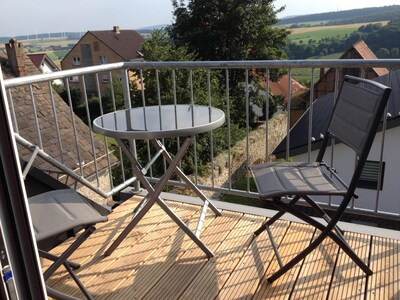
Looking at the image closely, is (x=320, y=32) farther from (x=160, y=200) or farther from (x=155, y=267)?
(x=155, y=267)

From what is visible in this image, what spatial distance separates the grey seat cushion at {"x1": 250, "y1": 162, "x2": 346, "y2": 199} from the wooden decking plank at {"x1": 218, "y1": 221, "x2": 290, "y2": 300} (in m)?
0.56

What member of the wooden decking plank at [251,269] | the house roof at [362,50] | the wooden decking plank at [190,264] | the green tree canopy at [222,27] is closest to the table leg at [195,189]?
the wooden decking plank at [190,264]

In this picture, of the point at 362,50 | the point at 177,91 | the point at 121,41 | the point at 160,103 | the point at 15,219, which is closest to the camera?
the point at 15,219

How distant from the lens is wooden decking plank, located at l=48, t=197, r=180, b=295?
2.40 meters

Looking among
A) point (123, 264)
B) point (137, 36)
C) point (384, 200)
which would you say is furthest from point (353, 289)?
point (137, 36)

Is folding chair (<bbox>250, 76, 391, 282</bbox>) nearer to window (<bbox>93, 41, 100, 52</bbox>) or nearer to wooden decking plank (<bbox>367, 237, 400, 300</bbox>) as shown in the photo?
wooden decking plank (<bbox>367, 237, 400, 300</bbox>)

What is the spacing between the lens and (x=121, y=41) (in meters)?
38.8

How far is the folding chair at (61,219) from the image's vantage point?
184 cm

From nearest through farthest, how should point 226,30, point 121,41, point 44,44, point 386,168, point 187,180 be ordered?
point 44,44 → point 187,180 → point 386,168 → point 226,30 → point 121,41

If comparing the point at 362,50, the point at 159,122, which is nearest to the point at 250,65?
the point at 159,122

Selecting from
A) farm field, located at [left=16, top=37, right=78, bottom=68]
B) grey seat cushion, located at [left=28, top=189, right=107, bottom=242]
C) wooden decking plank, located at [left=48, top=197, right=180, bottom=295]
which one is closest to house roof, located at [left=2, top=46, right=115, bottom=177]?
wooden decking plank, located at [left=48, top=197, right=180, bottom=295]

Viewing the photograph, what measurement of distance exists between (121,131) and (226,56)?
18259 mm

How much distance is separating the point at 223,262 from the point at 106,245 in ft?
2.99

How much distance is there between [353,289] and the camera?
2152mm
